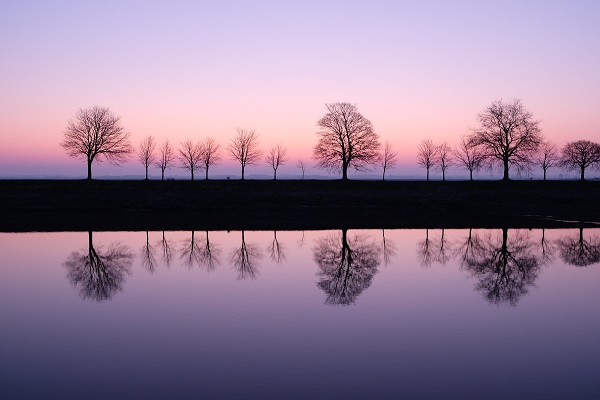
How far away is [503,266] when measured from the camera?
2362 cm

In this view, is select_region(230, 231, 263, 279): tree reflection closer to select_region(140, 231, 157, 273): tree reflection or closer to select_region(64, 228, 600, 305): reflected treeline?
select_region(64, 228, 600, 305): reflected treeline

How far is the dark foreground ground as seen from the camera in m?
42.7

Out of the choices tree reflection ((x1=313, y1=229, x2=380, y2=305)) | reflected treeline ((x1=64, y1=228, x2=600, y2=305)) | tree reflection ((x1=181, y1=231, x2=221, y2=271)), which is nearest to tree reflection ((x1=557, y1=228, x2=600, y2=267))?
reflected treeline ((x1=64, y1=228, x2=600, y2=305))

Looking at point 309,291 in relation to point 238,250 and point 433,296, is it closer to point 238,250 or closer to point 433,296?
point 433,296

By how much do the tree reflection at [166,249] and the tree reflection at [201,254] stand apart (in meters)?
0.56

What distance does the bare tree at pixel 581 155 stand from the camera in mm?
113750

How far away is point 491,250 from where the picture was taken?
28469 millimetres

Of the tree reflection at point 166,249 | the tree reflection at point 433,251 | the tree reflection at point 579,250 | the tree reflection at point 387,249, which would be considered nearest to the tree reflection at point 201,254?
the tree reflection at point 166,249

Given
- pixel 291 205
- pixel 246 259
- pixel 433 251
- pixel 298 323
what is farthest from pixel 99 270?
pixel 291 205

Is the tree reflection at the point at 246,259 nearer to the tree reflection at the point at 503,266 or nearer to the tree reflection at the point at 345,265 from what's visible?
the tree reflection at the point at 345,265

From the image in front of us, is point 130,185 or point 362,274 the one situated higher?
point 130,185

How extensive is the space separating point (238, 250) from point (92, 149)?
220ft

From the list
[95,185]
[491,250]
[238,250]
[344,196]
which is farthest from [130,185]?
[491,250]

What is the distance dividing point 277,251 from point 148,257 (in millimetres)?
6357
